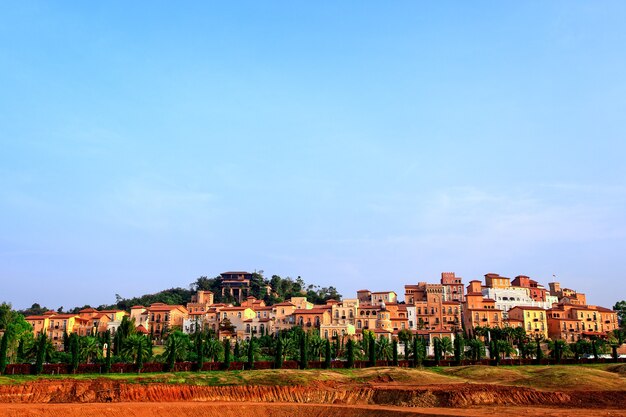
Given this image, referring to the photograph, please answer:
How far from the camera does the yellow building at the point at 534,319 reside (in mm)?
110750

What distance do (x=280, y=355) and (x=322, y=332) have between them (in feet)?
102

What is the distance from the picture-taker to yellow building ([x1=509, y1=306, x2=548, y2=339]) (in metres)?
111

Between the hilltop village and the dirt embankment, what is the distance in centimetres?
4761

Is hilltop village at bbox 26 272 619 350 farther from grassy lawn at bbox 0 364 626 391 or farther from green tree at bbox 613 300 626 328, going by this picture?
grassy lawn at bbox 0 364 626 391

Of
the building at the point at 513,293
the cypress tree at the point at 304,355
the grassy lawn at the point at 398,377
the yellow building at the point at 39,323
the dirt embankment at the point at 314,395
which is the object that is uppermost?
the building at the point at 513,293

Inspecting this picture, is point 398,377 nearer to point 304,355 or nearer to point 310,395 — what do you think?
point 310,395

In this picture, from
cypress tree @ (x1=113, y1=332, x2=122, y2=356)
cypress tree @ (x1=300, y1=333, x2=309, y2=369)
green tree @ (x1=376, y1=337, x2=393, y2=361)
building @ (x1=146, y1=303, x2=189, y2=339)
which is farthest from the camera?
building @ (x1=146, y1=303, x2=189, y2=339)

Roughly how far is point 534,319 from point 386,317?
92.9ft

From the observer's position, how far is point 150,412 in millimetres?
47531

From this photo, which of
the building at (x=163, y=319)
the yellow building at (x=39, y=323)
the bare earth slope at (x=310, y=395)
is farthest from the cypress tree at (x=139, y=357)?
the yellow building at (x=39, y=323)

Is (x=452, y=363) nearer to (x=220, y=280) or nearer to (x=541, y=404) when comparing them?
(x=541, y=404)

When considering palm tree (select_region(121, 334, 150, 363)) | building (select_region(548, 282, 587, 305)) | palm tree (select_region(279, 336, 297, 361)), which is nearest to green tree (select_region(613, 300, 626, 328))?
building (select_region(548, 282, 587, 305))

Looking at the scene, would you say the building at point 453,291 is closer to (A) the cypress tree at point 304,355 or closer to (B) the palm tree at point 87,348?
(A) the cypress tree at point 304,355

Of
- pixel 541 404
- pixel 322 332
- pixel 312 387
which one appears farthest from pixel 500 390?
pixel 322 332
